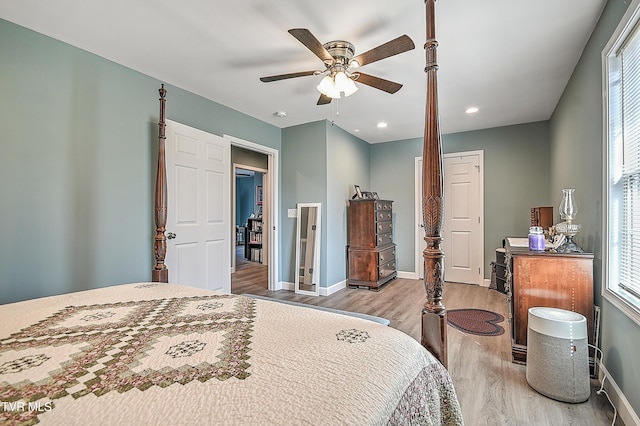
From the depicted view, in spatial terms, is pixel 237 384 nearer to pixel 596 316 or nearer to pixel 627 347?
pixel 627 347

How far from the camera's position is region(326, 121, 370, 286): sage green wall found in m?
4.32

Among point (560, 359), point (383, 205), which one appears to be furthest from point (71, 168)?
point (383, 205)

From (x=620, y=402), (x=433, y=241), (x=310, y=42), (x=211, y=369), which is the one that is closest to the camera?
(x=211, y=369)

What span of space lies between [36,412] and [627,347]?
97.6 inches

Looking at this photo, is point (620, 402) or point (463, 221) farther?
point (463, 221)

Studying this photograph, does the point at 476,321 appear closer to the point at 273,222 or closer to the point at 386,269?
the point at 386,269

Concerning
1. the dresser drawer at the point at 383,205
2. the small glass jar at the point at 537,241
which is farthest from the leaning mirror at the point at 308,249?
the small glass jar at the point at 537,241

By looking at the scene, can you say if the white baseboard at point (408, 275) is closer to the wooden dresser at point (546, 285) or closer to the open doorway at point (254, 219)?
the open doorway at point (254, 219)

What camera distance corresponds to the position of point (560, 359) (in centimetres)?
180

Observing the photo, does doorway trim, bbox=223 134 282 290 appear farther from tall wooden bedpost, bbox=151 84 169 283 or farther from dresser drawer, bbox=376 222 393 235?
tall wooden bedpost, bbox=151 84 169 283

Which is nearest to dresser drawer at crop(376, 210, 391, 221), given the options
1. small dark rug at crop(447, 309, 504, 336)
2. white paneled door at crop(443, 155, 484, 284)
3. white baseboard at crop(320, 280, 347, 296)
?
white paneled door at crop(443, 155, 484, 284)

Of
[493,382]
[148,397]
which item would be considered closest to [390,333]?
[148,397]

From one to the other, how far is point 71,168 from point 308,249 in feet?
9.25

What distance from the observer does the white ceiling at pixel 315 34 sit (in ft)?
6.38
